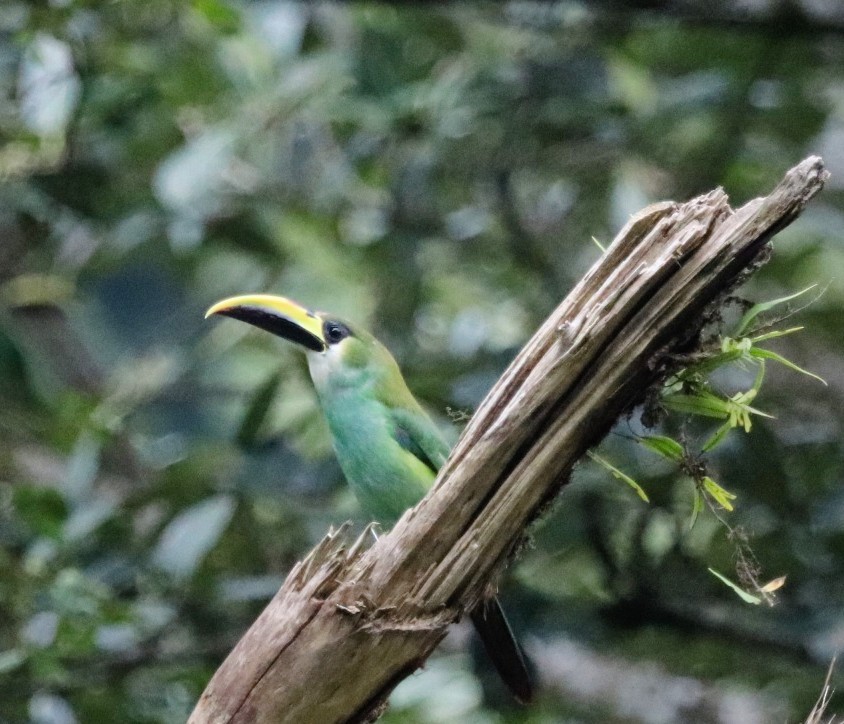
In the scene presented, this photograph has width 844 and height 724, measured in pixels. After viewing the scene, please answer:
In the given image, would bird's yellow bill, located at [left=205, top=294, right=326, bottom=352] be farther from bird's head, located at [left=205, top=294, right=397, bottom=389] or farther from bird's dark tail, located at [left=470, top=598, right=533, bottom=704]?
bird's dark tail, located at [left=470, top=598, right=533, bottom=704]

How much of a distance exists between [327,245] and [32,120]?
125 cm

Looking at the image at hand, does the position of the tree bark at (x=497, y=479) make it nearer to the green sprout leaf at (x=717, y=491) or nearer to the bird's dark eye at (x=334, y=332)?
the green sprout leaf at (x=717, y=491)

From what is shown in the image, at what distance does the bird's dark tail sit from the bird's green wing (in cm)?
69

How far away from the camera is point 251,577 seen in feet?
13.8

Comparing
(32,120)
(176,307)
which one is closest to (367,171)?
(176,307)

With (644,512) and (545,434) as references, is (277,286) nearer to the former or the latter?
(644,512)

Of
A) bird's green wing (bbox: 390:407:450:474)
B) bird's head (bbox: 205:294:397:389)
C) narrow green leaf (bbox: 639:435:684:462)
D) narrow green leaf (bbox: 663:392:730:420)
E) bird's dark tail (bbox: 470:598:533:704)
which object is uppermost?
narrow green leaf (bbox: 663:392:730:420)

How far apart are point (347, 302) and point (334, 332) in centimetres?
137

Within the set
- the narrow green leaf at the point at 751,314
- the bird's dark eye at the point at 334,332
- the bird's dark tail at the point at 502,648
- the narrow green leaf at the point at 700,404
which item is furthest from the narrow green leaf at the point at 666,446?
the bird's dark eye at the point at 334,332

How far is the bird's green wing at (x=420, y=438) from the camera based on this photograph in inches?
147

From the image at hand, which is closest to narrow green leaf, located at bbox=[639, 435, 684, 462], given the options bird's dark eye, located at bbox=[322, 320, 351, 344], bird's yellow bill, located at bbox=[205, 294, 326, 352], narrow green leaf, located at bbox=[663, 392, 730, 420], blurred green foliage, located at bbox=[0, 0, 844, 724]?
narrow green leaf, located at bbox=[663, 392, 730, 420]

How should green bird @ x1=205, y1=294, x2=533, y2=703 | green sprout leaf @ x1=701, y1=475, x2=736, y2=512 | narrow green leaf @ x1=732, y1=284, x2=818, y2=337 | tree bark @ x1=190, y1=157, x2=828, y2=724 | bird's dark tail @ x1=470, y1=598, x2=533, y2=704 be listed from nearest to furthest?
tree bark @ x1=190, y1=157, x2=828, y2=724 < narrow green leaf @ x1=732, y1=284, x2=818, y2=337 < green sprout leaf @ x1=701, y1=475, x2=736, y2=512 < bird's dark tail @ x1=470, y1=598, x2=533, y2=704 < green bird @ x1=205, y1=294, x2=533, y2=703

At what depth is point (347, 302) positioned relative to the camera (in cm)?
527

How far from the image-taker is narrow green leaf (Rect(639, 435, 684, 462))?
2.26m
